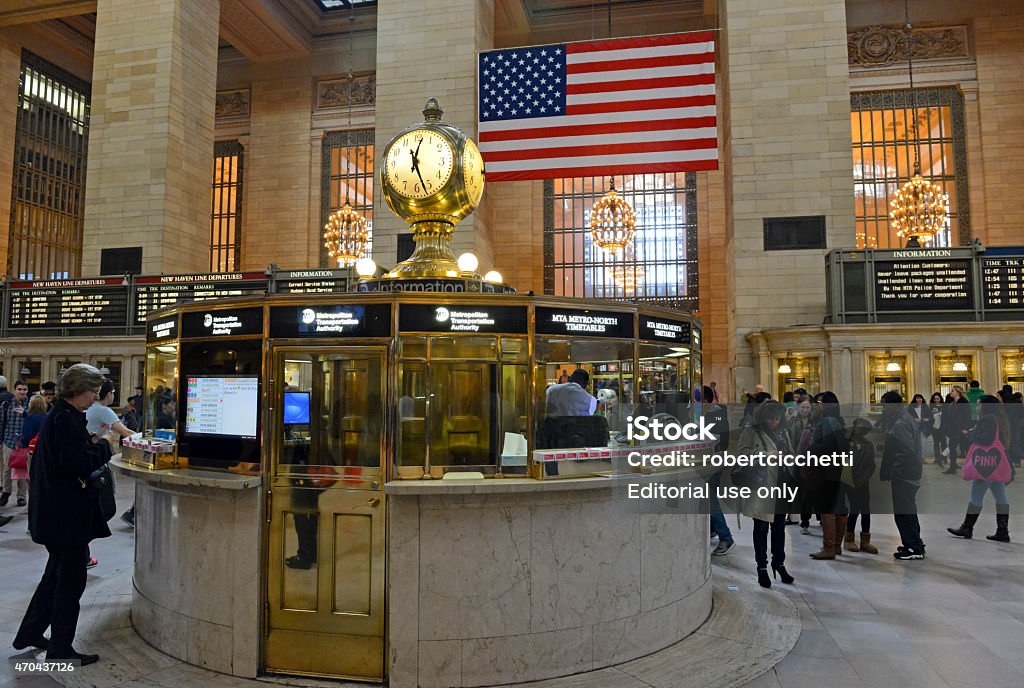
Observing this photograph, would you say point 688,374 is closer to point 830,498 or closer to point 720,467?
point 720,467

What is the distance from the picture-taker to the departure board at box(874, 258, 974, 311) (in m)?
13.2

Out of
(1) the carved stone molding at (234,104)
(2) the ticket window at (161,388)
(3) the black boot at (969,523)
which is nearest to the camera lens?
(2) the ticket window at (161,388)

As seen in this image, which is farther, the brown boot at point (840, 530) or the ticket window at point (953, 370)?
the ticket window at point (953, 370)

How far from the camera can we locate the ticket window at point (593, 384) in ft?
13.3

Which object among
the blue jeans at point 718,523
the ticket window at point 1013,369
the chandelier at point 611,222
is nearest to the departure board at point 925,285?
the ticket window at point 1013,369

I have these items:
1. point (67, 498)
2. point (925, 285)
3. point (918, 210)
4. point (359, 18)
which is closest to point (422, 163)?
point (67, 498)

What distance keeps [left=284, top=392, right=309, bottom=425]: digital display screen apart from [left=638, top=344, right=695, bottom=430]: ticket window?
1876 mm

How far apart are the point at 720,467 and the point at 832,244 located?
11191mm

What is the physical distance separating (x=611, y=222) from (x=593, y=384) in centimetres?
1566

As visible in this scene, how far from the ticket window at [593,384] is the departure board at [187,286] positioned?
13481 millimetres

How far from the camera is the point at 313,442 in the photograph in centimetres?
402

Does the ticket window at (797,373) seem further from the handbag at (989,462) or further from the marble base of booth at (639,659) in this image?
the marble base of booth at (639,659)

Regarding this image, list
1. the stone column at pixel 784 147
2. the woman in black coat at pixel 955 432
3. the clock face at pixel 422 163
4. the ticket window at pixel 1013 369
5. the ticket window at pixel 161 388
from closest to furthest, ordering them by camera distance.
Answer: the ticket window at pixel 161 388
the clock face at pixel 422 163
the woman in black coat at pixel 955 432
the ticket window at pixel 1013 369
the stone column at pixel 784 147

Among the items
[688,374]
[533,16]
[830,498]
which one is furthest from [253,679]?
[533,16]
